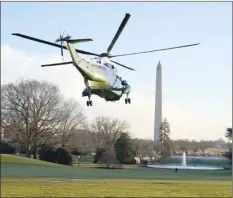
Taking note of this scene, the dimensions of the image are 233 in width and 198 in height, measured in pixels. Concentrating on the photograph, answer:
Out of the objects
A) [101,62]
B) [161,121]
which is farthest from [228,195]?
[161,121]

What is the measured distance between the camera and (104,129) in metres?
97.4

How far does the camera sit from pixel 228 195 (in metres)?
27.2

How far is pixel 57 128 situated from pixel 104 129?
16.1 m

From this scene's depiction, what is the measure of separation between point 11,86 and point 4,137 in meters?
20.6

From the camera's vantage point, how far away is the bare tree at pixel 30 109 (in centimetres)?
6594

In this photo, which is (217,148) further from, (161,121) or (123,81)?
(123,81)

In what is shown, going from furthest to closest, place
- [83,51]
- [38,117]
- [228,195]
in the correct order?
[38,117], [228,195], [83,51]

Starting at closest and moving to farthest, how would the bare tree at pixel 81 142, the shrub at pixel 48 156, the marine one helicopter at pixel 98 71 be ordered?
1. the marine one helicopter at pixel 98 71
2. the shrub at pixel 48 156
3. the bare tree at pixel 81 142

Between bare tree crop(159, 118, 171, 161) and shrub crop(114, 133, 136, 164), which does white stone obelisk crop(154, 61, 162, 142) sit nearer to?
bare tree crop(159, 118, 171, 161)

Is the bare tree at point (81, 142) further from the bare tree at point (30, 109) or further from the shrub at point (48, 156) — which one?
the shrub at point (48, 156)

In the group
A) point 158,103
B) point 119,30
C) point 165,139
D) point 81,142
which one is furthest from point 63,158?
point 119,30

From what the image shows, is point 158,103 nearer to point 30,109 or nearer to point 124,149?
point 124,149

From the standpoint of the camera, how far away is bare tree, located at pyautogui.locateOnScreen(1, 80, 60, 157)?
65.9 metres

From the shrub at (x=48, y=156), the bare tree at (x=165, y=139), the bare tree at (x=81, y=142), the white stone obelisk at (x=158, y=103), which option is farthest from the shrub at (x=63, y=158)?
the white stone obelisk at (x=158, y=103)
